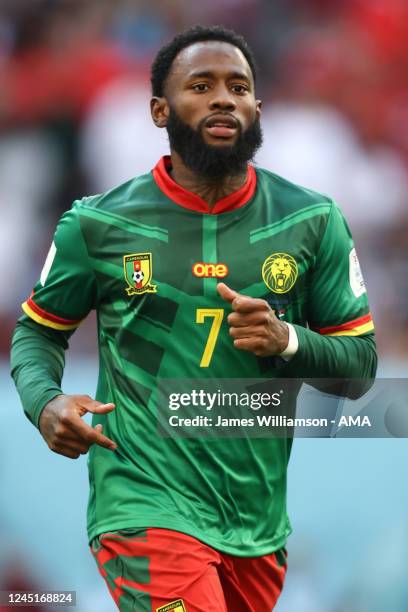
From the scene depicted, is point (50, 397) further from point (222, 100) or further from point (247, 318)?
point (222, 100)

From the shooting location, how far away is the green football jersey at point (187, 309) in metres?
3.53

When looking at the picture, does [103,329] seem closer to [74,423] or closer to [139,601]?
[74,423]

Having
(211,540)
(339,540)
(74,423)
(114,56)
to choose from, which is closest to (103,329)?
(74,423)

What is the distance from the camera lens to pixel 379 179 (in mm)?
7266

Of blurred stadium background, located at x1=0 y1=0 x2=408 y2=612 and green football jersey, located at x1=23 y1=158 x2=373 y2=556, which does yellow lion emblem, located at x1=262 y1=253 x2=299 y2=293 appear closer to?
green football jersey, located at x1=23 y1=158 x2=373 y2=556

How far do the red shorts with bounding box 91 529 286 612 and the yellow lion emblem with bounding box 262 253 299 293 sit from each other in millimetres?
826

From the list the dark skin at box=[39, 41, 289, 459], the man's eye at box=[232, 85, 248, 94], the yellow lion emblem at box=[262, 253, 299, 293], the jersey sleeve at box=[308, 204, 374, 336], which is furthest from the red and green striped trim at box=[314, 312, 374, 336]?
the man's eye at box=[232, 85, 248, 94]

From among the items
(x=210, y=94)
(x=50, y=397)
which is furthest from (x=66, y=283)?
(x=210, y=94)

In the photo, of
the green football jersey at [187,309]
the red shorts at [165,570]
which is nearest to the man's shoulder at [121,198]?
the green football jersey at [187,309]

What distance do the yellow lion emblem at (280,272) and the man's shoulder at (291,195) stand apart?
0.65ft

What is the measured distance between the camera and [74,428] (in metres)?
3.33

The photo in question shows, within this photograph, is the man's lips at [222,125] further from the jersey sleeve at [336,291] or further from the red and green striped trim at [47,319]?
the red and green striped trim at [47,319]

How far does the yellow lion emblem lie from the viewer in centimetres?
367

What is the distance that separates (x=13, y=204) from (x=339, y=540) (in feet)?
9.11
